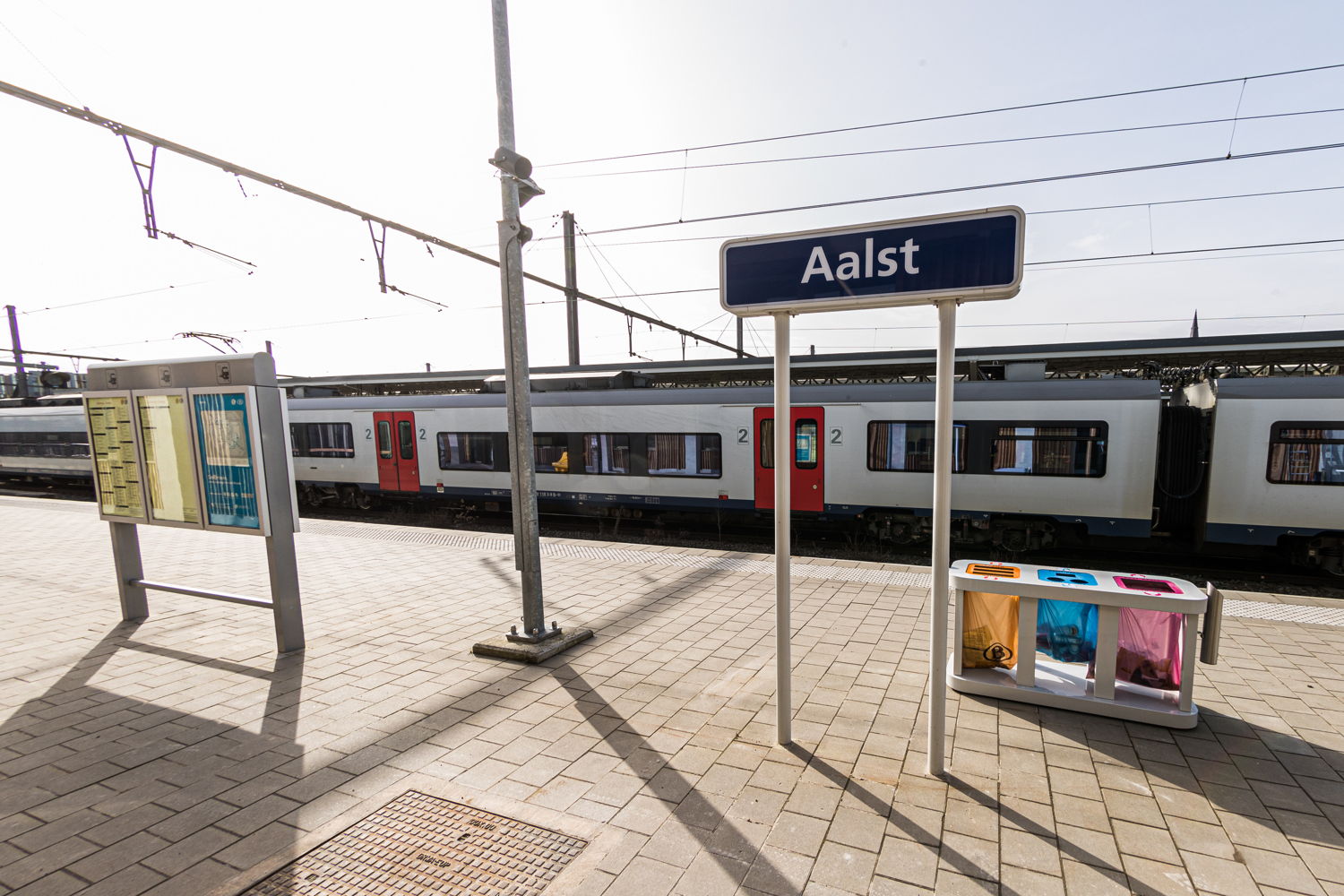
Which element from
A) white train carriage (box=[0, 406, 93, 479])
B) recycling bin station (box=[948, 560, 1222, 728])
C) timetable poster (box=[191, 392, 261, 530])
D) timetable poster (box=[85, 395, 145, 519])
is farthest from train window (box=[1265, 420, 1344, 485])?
white train carriage (box=[0, 406, 93, 479])

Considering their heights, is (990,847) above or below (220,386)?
below

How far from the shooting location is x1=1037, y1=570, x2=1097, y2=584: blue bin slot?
12.9 feet

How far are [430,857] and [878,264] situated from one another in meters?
3.51

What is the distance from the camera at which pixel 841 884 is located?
8.12ft

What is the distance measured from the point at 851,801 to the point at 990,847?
612mm

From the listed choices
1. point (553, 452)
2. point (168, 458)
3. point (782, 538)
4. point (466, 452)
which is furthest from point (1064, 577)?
point (466, 452)

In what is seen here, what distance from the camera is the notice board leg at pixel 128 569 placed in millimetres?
5977

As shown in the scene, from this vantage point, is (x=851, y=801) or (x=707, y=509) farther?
(x=707, y=509)

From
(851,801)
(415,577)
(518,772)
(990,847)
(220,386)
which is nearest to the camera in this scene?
(990,847)

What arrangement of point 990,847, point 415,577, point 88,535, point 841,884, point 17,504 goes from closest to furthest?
point 841,884, point 990,847, point 415,577, point 88,535, point 17,504

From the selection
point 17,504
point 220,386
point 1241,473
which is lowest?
point 17,504

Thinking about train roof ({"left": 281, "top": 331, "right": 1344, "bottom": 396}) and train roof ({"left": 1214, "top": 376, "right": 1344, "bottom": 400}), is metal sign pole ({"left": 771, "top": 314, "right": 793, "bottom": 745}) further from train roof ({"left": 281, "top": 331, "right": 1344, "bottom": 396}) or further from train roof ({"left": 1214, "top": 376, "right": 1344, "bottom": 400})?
train roof ({"left": 1214, "top": 376, "right": 1344, "bottom": 400})

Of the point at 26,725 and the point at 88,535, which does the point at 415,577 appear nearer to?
the point at 26,725

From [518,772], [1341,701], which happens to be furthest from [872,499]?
[518,772]
